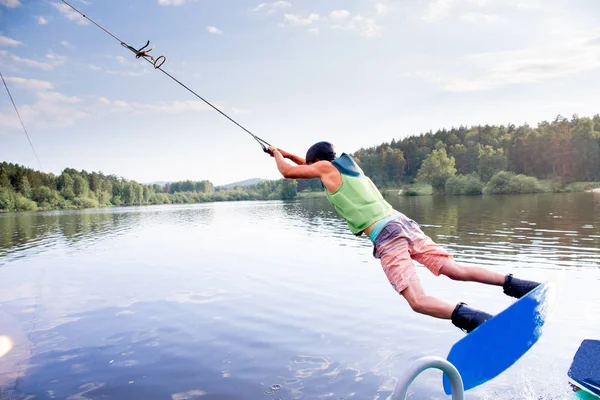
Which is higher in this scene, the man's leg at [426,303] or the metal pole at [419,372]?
the man's leg at [426,303]

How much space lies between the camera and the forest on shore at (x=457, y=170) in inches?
3546

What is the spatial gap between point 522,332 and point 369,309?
631cm

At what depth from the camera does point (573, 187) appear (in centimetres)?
8300

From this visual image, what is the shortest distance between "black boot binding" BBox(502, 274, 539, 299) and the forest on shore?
8476cm

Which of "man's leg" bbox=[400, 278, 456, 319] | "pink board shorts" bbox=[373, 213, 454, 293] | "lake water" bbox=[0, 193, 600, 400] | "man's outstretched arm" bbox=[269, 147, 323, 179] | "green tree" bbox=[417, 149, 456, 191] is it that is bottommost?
"lake water" bbox=[0, 193, 600, 400]

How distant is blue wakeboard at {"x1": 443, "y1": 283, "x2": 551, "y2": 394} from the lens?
3.85m

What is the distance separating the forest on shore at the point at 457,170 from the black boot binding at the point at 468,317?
85.4m

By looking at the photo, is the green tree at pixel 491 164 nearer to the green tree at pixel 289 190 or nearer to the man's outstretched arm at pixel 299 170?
the green tree at pixel 289 190

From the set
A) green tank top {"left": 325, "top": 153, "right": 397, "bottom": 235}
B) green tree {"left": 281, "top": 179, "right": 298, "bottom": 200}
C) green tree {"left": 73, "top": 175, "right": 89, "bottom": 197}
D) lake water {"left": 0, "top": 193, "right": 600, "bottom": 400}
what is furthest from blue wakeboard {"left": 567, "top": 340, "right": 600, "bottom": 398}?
green tree {"left": 73, "top": 175, "right": 89, "bottom": 197}

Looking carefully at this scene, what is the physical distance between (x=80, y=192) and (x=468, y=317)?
472 feet

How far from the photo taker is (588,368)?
4719 millimetres

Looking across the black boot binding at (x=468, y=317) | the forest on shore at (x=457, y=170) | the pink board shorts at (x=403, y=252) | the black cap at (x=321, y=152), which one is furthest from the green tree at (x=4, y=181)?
the black boot binding at (x=468, y=317)

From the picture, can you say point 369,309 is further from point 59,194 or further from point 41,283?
point 59,194

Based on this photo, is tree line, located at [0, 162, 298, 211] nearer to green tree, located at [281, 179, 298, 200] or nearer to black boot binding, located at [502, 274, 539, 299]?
green tree, located at [281, 179, 298, 200]
